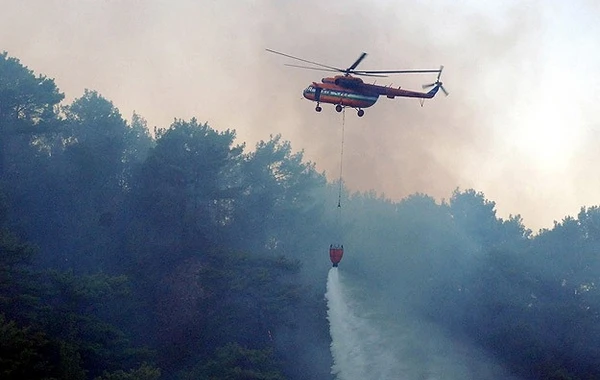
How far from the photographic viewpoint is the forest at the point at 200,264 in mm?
38094

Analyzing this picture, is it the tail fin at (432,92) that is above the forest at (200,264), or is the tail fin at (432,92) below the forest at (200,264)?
above

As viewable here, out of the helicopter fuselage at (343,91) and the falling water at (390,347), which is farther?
the falling water at (390,347)

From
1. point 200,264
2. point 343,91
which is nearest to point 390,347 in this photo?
point 200,264

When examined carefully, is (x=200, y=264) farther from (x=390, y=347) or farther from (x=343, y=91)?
(x=343, y=91)

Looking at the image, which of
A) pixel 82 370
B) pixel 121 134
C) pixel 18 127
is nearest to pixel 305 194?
pixel 121 134

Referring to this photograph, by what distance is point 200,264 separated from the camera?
5594 cm

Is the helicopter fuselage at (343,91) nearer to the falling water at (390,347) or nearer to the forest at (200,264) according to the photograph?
the forest at (200,264)

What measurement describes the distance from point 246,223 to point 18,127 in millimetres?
23656

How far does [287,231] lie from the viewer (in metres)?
67.9

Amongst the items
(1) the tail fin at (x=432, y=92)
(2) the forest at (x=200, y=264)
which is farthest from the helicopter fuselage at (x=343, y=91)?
(2) the forest at (x=200, y=264)

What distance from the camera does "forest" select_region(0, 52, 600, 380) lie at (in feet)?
125

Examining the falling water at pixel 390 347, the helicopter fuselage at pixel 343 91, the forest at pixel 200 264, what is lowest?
the falling water at pixel 390 347

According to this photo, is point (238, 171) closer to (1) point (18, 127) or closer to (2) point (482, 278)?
(1) point (18, 127)

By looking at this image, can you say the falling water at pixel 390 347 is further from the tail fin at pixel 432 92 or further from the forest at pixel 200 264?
the tail fin at pixel 432 92
